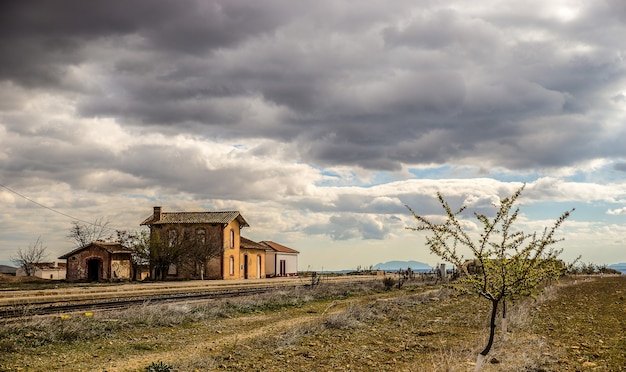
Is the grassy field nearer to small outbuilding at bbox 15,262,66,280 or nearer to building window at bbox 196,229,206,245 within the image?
building window at bbox 196,229,206,245

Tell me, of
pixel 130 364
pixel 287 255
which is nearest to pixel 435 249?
pixel 130 364

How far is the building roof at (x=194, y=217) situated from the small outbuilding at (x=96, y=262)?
5.27 metres

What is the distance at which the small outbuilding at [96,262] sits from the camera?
49031 millimetres

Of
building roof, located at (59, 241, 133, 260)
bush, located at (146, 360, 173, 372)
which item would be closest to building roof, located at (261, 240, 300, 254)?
building roof, located at (59, 241, 133, 260)

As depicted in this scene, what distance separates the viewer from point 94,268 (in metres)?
49.8

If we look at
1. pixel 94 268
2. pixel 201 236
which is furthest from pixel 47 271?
pixel 201 236

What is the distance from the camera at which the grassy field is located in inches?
463

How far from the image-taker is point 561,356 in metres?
12.4

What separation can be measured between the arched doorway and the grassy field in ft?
101

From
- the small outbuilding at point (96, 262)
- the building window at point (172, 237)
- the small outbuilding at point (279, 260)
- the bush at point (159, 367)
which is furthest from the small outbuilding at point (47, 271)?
the bush at point (159, 367)

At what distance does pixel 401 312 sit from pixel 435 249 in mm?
12187

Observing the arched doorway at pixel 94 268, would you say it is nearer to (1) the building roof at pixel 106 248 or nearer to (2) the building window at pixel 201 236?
(1) the building roof at pixel 106 248

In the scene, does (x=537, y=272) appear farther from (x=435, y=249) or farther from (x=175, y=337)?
(x=175, y=337)

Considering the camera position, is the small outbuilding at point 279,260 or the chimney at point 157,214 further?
the small outbuilding at point 279,260
